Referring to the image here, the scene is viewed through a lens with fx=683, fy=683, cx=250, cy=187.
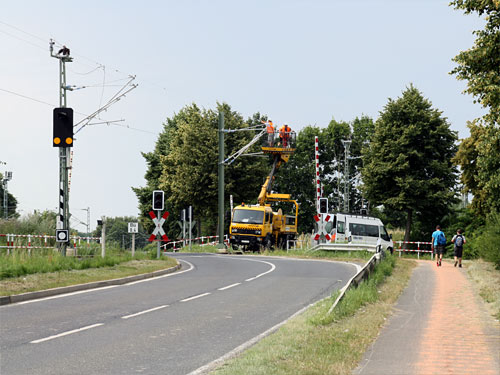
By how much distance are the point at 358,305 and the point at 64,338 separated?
5.50 metres

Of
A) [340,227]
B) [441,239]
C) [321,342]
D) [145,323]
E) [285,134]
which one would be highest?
[285,134]

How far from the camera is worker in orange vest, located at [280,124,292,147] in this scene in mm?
49688

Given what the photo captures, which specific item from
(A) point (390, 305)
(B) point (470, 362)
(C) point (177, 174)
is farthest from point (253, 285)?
(C) point (177, 174)

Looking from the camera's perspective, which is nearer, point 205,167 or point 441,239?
point 441,239

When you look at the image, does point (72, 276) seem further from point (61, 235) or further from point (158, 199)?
point (158, 199)

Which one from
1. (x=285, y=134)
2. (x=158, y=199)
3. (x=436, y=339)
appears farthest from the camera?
(x=285, y=134)

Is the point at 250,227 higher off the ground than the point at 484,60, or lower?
lower

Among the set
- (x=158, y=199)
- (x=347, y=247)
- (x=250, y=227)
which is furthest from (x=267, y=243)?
(x=158, y=199)

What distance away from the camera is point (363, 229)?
137ft

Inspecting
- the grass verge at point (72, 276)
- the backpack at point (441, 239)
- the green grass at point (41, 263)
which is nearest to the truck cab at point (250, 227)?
the backpack at point (441, 239)

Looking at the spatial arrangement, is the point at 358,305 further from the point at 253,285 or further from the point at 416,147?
the point at 416,147

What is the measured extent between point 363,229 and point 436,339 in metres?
32.5

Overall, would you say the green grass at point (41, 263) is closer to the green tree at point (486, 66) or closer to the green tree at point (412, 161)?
the green tree at point (486, 66)

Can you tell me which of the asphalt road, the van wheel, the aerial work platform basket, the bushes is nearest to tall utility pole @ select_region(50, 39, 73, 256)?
the asphalt road
